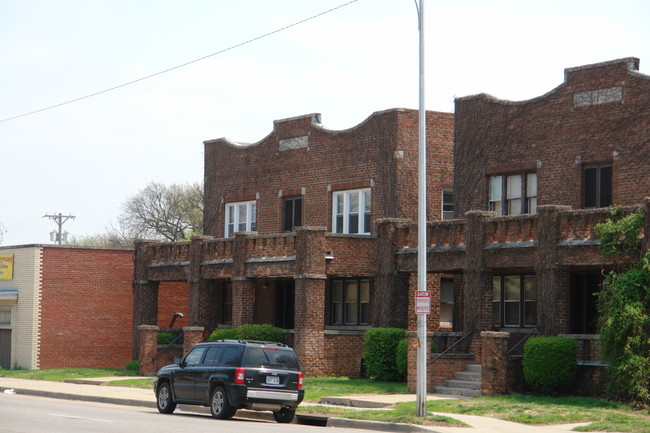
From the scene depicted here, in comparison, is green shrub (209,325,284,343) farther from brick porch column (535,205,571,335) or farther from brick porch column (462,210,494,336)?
brick porch column (535,205,571,335)

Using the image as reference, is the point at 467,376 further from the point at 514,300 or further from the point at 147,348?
the point at 147,348

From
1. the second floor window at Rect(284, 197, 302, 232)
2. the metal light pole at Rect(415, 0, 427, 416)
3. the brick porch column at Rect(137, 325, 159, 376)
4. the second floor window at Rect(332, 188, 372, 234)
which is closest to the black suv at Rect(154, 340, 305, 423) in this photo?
the metal light pole at Rect(415, 0, 427, 416)

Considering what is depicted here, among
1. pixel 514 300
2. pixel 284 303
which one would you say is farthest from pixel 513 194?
pixel 284 303

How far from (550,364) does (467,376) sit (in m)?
3.45

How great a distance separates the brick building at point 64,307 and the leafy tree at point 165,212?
44.0 m

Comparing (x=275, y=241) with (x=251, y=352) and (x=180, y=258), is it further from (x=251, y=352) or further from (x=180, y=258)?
(x=251, y=352)

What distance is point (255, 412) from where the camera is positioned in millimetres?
25125

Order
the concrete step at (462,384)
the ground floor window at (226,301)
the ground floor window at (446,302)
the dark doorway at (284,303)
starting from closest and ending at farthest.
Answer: the concrete step at (462,384) < the ground floor window at (446,302) < the dark doorway at (284,303) < the ground floor window at (226,301)

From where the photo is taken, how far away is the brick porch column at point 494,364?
27531 mm

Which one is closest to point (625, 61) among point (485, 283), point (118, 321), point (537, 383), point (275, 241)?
point (485, 283)

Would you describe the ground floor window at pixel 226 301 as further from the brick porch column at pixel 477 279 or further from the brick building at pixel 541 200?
the brick porch column at pixel 477 279

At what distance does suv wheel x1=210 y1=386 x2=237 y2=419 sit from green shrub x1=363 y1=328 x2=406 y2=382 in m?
9.54

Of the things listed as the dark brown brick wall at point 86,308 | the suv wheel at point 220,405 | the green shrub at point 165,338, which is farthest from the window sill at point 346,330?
the suv wheel at point 220,405

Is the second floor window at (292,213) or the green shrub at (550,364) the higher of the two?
the second floor window at (292,213)
